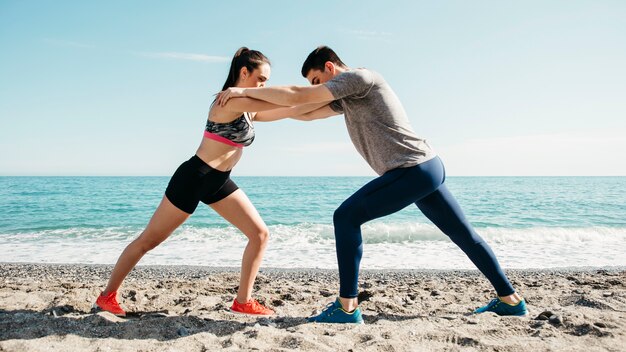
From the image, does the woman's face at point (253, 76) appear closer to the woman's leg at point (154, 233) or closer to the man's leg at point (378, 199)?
the woman's leg at point (154, 233)

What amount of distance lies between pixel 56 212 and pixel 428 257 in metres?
15.5

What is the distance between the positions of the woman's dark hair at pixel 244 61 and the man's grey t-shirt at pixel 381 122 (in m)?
0.72

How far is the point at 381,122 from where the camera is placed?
8.98 ft

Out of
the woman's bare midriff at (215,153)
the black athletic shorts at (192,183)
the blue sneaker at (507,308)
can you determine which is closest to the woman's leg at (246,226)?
the black athletic shorts at (192,183)

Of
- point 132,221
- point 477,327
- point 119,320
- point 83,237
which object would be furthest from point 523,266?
point 132,221

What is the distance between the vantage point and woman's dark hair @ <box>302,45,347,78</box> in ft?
9.46

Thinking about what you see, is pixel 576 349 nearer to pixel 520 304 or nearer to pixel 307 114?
pixel 520 304

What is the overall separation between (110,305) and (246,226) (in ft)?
3.66

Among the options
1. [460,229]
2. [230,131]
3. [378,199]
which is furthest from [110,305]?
[460,229]

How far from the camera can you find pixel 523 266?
7.21 metres

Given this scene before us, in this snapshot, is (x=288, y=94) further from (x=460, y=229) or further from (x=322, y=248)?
(x=322, y=248)

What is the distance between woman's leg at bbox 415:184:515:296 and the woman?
108cm

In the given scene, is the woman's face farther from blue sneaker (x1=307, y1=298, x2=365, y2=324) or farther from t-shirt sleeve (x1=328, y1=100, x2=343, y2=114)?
blue sneaker (x1=307, y1=298, x2=365, y2=324)

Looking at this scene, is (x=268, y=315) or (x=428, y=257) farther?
(x=428, y=257)
